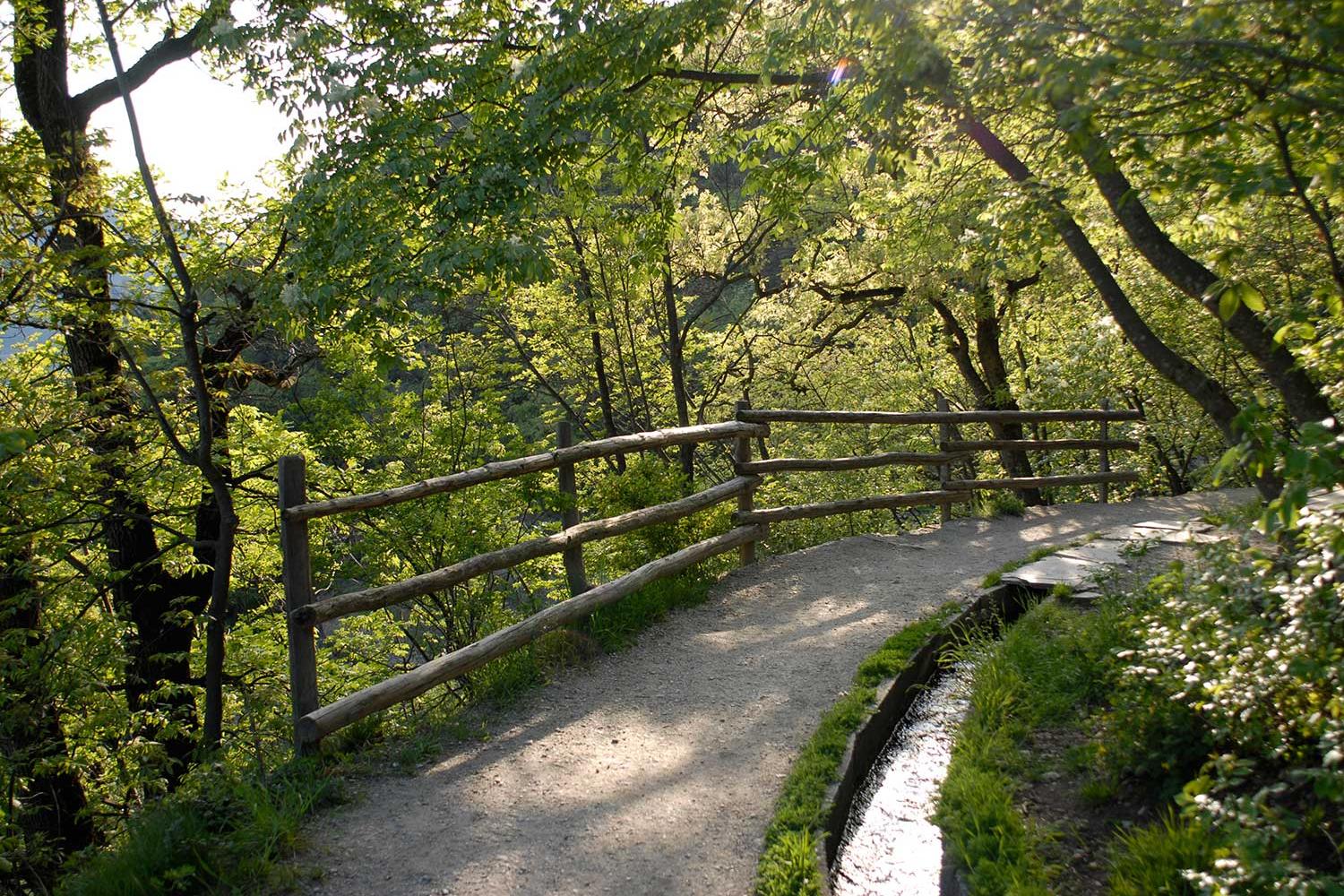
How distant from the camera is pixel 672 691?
526 centimetres

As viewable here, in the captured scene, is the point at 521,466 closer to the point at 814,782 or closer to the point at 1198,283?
the point at 814,782

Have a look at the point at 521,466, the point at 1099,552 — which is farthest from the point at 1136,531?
the point at 521,466

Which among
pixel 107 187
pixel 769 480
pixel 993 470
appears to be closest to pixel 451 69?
pixel 107 187

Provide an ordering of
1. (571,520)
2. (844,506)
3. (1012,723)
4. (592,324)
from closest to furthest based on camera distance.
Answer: (1012,723) → (571,520) → (844,506) → (592,324)

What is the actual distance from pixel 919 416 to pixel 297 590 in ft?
24.5

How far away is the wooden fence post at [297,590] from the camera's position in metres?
4.29

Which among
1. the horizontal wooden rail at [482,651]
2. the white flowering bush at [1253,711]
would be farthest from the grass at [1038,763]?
the horizontal wooden rail at [482,651]

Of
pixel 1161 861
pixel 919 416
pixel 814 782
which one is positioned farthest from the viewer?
pixel 919 416

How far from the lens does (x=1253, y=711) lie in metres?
3.26

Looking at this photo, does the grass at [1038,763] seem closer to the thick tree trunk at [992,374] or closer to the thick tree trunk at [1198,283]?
the thick tree trunk at [1198,283]

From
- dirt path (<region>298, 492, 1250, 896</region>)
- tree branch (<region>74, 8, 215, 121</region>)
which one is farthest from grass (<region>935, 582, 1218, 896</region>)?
tree branch (<region>74, 8, 215, 121</region>)

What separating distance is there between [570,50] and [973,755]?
494cm

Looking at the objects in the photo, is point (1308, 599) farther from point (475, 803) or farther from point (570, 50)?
point (570, 50)

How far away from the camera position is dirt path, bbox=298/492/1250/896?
11.3ft
